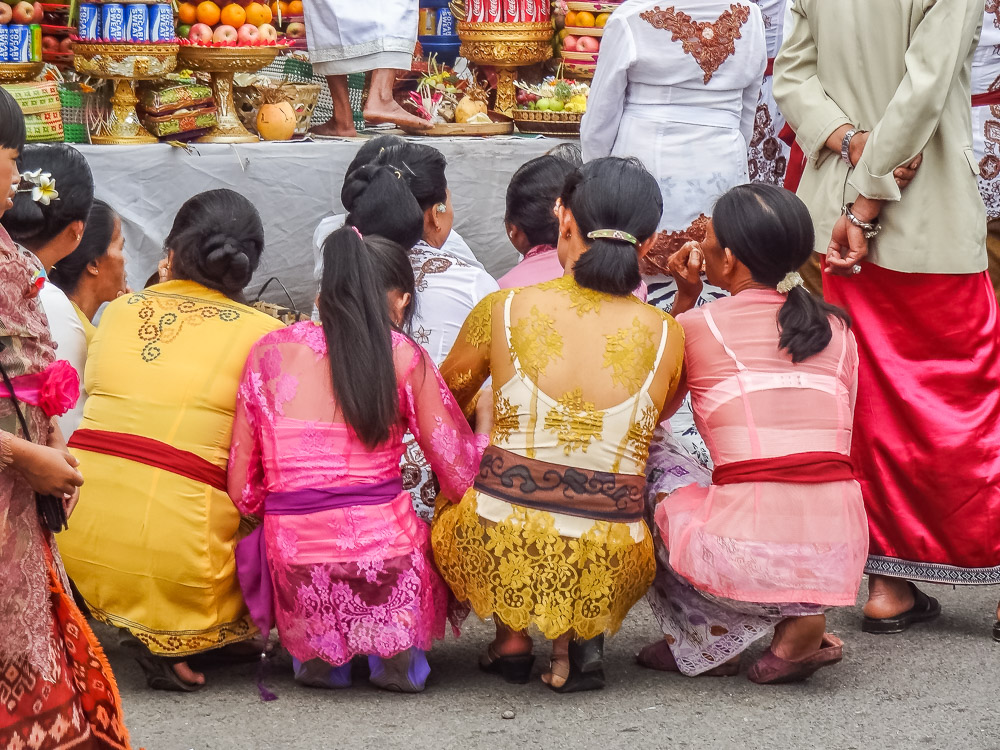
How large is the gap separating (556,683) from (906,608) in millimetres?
1011

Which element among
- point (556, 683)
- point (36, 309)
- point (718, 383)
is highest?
point (36, 309)

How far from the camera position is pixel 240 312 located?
297 cm

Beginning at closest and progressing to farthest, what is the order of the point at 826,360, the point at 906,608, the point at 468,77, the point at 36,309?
the point at 36,309 → the point at 826,360 → the point at 906,608 → the point at 468,77

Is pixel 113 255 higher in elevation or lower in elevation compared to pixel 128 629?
higher

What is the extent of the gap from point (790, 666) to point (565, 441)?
2.37ft

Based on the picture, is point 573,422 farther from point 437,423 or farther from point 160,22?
point 160,22

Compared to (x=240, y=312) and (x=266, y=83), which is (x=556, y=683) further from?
(x=266, y=83)

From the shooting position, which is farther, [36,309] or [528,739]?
[528,739]

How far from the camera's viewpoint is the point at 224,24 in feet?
15.0

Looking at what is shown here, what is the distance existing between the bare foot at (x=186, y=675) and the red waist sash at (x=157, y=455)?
1.29ft

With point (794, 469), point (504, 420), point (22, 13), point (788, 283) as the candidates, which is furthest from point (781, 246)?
point (22, 13)

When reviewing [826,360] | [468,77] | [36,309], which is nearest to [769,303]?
[826,360]

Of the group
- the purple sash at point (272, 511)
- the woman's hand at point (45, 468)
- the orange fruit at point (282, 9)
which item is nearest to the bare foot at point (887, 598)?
the purple sash at point (272, 511)

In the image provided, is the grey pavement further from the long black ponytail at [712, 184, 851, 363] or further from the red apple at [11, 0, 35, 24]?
the red apple at [11, 0, 35, 24]
